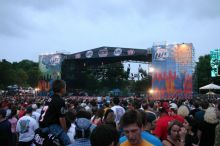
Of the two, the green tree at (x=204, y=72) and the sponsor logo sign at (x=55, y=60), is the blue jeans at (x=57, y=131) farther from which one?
the green tree at (x=204, y=72)

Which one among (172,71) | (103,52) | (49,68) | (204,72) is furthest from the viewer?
(204,72)

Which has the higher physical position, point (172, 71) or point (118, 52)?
point (118, 52)

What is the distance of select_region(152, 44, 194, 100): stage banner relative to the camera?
31062mm

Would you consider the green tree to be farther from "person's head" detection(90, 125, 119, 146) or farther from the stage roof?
"person's head" detection(90, 125, 119, 146)

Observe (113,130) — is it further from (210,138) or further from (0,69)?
(0,69)

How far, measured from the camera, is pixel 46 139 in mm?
5516

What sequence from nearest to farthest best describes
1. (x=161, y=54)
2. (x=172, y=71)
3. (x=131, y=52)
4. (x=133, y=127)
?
(x=133, y=127) → (x=172, y=71) → (x=161, y=54) → (x=131, y=52)

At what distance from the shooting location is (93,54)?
38438mm

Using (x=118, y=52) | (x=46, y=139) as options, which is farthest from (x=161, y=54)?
(x=46, y=139)

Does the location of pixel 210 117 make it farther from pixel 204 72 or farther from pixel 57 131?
pixel 204 72

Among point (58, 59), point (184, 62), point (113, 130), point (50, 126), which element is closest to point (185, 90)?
point (184, 62)

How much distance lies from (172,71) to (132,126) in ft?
94.4

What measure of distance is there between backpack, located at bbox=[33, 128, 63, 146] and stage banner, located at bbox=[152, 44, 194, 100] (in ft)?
85.5

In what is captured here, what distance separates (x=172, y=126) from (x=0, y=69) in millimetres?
70724
